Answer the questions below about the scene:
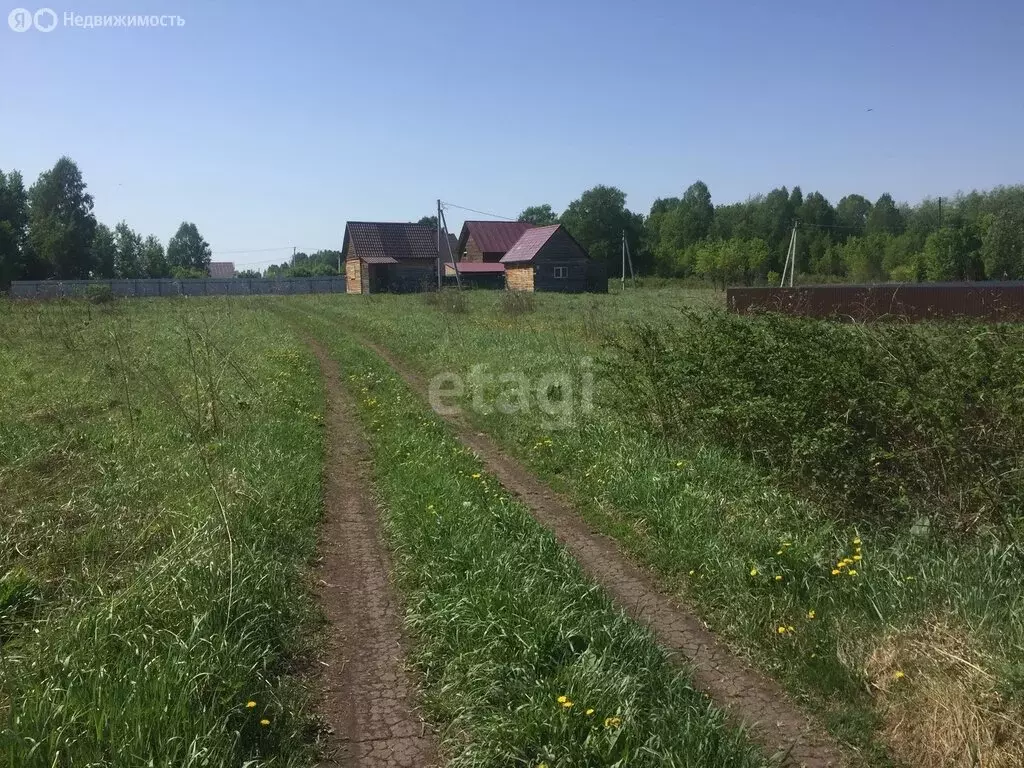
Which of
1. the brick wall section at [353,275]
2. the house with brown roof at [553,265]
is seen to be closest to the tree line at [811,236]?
the house with brown roof at [553,265]

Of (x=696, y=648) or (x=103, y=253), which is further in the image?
(x=103, y=253)

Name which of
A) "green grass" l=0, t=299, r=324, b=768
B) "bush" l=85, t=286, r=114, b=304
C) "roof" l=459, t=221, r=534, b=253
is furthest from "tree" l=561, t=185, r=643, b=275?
"green grass" l=0, t=299, r=324, b=768

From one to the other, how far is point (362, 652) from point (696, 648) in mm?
1998

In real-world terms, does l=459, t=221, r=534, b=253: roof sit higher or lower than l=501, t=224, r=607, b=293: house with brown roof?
higher

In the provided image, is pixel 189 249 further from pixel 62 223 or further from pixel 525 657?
pixel 525 657

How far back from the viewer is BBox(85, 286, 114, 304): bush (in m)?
34.8

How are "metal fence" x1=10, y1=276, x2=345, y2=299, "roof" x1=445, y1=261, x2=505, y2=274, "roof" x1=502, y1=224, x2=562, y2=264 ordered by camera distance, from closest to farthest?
"roof" x1=502, y1=224, x2=562, y2=264 < "metal fence" x1=10, y1=276, x2=345, y2=299 < "roof" x1=445, y1=261, x2=505, y2=274

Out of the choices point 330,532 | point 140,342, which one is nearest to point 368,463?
point 330,532

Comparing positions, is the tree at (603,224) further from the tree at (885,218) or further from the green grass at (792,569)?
the green grass at (792,569)

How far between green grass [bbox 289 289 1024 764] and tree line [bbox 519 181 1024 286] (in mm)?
44119

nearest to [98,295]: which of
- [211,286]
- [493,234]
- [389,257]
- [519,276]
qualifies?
[389,257]

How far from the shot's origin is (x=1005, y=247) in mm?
52531

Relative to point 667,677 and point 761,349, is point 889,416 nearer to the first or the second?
point 761,349

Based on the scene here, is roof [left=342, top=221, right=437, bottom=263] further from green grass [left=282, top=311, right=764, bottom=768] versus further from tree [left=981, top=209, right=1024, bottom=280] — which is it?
green grass [left=282, top=311, right=764, bottom=768]
